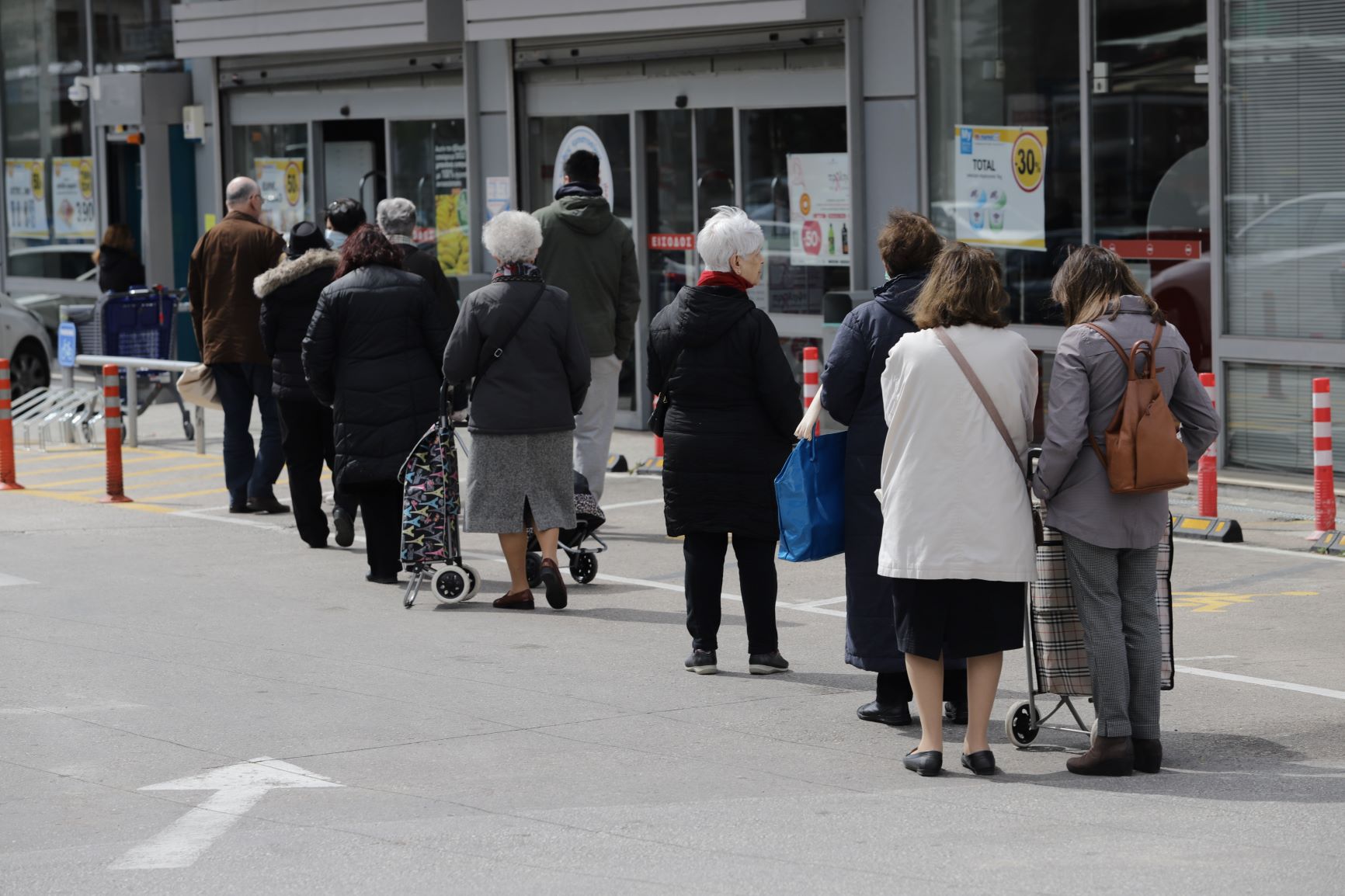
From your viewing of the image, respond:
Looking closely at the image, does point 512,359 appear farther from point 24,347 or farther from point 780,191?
A: point 24,347

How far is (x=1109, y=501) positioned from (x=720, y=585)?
2.11m

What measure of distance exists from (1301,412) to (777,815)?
787 cm

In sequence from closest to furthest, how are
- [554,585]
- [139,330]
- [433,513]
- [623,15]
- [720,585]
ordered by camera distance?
[720,585], [554,585], [433,513], [623,15], [139,330]

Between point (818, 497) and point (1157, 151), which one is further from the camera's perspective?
point (1157, 151)

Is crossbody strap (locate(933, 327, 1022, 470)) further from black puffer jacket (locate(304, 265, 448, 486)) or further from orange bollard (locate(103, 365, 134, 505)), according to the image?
orange bollard (locate(103, 365, 134, 505))

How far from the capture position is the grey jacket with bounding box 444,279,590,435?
9266mm

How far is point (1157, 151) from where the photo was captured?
13320 millimetres

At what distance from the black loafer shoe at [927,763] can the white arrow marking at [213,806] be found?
1832 mm

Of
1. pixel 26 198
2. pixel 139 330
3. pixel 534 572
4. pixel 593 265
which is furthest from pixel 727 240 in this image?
pixel 26 198

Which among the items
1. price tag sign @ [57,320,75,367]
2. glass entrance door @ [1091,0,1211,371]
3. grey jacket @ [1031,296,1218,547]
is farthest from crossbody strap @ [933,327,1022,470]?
price tag sign @ [57,320,75,367]

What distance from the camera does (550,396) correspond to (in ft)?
30.7

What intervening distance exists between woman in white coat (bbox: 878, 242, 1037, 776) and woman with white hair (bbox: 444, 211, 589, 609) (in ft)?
10.2

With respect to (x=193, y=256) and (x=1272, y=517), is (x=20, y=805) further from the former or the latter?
(x=1272, y=517)

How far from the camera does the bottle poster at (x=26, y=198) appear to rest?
2383 cm
